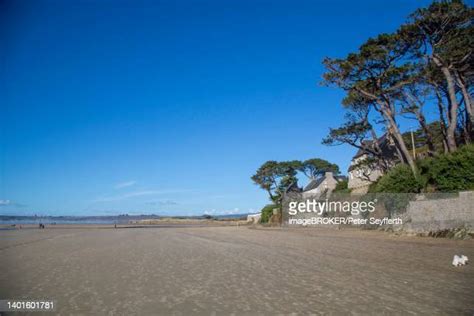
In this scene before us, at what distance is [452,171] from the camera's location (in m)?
20.2

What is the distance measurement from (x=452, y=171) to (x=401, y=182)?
136 inches

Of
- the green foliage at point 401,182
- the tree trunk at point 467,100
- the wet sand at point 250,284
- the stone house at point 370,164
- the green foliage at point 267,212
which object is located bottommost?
the wet sand at point 250,284

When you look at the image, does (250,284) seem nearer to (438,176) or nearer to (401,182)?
(438,176)

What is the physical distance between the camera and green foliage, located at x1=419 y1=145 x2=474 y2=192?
63.4 ft

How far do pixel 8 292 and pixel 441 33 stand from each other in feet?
88.7

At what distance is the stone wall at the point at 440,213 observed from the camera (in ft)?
55.8

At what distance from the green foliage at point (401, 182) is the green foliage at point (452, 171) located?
2.19 feet

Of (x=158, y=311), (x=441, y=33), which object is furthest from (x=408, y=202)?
(x=158, y=311)

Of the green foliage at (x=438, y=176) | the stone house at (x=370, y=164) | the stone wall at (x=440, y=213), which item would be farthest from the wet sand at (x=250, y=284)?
the stone house at (x=370, y=164)

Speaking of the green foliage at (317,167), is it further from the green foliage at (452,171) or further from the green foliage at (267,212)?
the green foliage at (452,171)

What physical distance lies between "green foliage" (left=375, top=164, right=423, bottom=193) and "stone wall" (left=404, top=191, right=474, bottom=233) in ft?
5.80

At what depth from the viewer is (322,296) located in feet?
21.3

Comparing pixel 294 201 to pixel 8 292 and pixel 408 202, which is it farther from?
pixel 8 292

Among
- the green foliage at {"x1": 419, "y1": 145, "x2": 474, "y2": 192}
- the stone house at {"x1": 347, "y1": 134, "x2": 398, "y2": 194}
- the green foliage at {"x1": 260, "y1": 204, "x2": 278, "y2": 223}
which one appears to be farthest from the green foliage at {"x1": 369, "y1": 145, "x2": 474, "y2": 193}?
the green foliage at {"x1": 260, "y1": 204, "x2": 278, "y2": 223}
